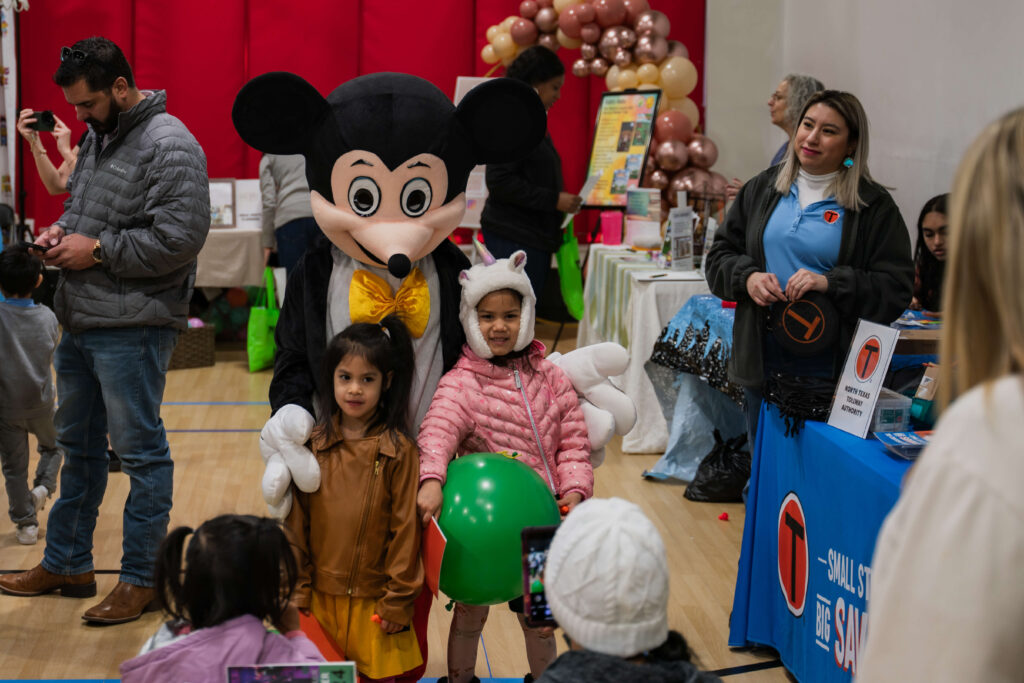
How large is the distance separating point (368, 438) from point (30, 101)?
241 inches

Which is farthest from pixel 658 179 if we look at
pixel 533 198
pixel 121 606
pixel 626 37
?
pixel 121 606

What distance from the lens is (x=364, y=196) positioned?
2.32 meters

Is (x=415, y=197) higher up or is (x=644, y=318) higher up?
(x=415, y=197)

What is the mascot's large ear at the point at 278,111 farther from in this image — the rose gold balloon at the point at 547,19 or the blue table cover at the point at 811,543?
the rose gold balloon at the point at 547,19

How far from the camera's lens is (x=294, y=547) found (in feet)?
7.21

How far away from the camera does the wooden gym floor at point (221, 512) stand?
2908 mm

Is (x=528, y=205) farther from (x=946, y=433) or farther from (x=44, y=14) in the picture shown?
(x=44, y=14)

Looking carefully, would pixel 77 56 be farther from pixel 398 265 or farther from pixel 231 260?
pixel 231 260

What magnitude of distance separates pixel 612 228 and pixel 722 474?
2.09 metres

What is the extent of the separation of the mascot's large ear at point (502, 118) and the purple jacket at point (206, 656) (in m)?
1.24

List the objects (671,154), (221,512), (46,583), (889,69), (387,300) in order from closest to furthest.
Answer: (387,300) → (46,583) → (221,512) → (889,69) → (671,154)

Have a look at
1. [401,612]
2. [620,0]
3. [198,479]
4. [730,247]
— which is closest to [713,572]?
[730,247]

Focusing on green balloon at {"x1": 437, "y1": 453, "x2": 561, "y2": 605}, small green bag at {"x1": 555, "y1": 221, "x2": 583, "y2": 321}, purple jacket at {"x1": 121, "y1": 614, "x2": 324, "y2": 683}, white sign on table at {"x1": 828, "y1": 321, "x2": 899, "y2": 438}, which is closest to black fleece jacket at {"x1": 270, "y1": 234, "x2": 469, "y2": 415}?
green balloon at {"x1": 437, "y1": 453, "x2": 561, "y2": 605}

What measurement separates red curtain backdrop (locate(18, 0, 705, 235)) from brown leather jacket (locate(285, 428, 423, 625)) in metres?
5.61
